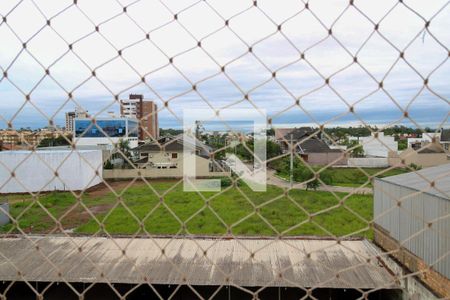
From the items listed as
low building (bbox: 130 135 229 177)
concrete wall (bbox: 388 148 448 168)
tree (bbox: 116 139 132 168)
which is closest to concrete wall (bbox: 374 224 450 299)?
concrete wall (bbox: 388 148 448 168)

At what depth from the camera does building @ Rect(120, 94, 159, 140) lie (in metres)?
1.13

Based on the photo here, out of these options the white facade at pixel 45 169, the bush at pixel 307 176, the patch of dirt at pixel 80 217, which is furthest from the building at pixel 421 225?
the white facade at pixel 45 169

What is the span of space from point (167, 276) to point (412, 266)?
253cm

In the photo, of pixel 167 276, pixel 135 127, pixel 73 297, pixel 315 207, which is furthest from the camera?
pixel 315 207

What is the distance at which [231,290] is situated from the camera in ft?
14.9

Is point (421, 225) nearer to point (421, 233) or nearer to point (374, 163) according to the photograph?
point (421, 233)

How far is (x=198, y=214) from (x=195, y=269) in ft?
12.1

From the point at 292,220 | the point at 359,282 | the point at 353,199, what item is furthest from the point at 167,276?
the point at 353,199

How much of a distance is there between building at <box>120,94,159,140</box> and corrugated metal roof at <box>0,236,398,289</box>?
218cm

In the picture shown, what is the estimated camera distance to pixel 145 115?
3.52 ft

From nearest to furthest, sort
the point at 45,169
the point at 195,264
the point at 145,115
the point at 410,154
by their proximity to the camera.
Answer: the point at 410,154
the point at 145,115
the point at 195,264
the point at 45,169

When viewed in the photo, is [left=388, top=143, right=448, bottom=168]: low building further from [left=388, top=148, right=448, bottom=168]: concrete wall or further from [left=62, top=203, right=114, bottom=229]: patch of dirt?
[left=62, top=203, right=114, bottom=229]: patch of dirt

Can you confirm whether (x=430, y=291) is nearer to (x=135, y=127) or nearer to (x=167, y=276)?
(x=167, y=276)

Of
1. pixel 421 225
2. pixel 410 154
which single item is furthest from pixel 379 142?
pixel 421 225
